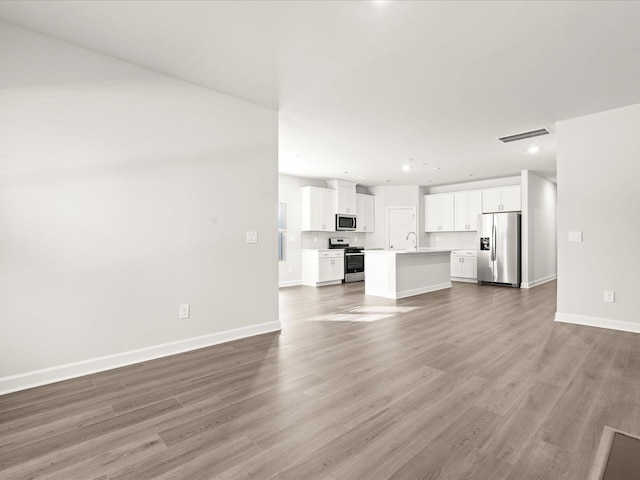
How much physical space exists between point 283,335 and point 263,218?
136cm

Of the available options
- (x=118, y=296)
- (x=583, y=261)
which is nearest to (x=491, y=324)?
(x=583, y=261)

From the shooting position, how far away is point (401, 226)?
939cm

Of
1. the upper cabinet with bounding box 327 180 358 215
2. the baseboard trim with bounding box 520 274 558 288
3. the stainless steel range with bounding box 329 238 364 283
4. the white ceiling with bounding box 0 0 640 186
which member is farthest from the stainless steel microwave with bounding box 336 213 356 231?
the baseboard trim with bounding box 520 274 558 288

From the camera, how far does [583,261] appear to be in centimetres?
411

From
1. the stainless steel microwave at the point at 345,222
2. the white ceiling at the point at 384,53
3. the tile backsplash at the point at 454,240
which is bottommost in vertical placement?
the tile backsplash at the point at 454,240

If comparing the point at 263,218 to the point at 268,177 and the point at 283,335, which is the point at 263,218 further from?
the point at 283,335

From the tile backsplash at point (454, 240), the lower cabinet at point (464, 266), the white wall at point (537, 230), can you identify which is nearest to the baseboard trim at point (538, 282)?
the white wall at point (537, 230)

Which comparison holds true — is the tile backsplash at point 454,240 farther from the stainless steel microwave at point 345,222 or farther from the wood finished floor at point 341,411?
the wood finished floor at point 341,411

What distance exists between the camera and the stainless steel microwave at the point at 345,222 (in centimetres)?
843

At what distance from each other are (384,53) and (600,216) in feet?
11.0

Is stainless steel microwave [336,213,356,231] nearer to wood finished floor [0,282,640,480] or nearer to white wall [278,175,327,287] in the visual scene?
white wall [278,175,327,287]

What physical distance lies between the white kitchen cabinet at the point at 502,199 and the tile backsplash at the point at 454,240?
0.93 metres

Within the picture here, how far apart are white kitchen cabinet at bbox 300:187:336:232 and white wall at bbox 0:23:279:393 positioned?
4135 mm

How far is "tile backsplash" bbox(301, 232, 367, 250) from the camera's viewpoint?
324 inches
